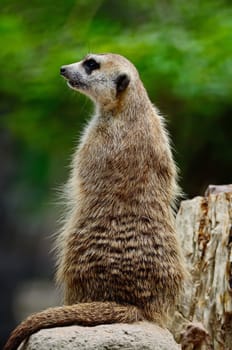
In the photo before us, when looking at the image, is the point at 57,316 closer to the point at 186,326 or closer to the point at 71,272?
the point at 71,272

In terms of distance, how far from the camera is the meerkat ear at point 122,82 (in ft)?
16.2

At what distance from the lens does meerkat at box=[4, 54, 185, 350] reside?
4.67m

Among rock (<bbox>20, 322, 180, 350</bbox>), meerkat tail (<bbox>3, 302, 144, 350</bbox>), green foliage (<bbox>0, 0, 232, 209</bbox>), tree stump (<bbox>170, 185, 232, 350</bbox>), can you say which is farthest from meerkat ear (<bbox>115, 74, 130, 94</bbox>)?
green foliage (<bbox>0, 0, 232, 209</bbox>)

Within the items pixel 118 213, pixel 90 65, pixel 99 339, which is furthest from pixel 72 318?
pixel 90 65

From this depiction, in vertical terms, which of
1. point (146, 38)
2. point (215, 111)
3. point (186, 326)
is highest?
point (146, 38)

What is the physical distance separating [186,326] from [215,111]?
14.0ft

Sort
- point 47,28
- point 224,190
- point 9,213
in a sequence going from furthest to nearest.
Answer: point 9,213 → point 47,28 → point 224,190

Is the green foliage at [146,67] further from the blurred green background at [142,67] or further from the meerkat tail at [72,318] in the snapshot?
the meerkat tail at [72,318]

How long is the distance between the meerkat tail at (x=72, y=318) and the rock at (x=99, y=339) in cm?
5

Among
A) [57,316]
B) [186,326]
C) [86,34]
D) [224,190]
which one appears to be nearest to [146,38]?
[86,34]

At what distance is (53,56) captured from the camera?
9.09m

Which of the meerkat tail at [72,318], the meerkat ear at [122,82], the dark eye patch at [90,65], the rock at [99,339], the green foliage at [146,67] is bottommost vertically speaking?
the rock at [99,339]

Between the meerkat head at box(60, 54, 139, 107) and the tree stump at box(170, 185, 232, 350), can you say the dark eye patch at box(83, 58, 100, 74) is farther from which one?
the tree stump at box(170, 185, 232, 350)

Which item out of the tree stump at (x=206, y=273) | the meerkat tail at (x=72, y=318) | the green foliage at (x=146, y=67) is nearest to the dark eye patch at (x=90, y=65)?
the tree stump at (x=206, y=273)
